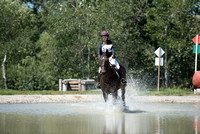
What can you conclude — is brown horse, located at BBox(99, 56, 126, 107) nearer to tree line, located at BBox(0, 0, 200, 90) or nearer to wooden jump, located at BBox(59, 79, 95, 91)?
wooden jump, located at BBox(59, 79, 95, 91)

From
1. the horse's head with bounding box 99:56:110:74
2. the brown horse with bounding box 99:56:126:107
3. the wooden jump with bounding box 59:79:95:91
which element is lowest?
the wooden jump with bounding box 59:79:95:91

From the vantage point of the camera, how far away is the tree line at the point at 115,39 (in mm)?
34844

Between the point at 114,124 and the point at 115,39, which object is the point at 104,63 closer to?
the point at 114,124

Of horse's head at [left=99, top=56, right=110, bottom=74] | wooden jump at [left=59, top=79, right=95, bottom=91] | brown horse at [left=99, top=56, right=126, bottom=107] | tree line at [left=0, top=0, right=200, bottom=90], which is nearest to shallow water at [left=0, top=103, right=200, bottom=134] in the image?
brown horse at [left=99, top=56, right=126, bottom=107]

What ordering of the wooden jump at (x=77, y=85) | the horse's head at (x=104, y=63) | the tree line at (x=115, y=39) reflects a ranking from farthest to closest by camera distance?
the tree line at (x=115, y=39)
the wooden jump at (x=77, y=85)
the horse's head at (x=104, y=63)

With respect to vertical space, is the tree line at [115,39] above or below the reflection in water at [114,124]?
above

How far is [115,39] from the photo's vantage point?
35.0m

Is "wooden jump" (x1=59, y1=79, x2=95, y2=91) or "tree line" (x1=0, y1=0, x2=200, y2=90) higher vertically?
"tree line" (x1=0, y1=0, x2=200, y2=90)

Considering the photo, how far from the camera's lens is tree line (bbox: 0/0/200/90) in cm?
3484

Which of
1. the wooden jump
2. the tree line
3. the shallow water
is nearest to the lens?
the shallow water

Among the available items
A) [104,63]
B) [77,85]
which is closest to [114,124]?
[104,63]

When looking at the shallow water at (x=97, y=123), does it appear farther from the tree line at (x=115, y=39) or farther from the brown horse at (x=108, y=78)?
the tree line at (x=115, y=39)

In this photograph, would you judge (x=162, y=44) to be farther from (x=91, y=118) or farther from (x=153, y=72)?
(x=91, y=118)

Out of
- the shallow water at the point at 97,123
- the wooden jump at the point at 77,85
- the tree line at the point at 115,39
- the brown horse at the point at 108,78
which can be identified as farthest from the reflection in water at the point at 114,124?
the tree line at the point at 115,39
